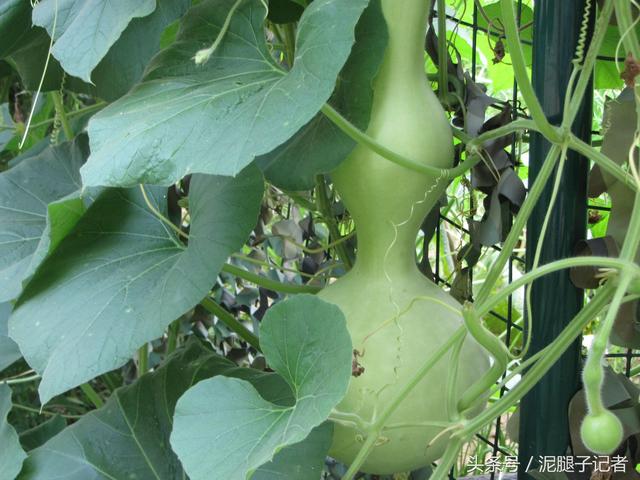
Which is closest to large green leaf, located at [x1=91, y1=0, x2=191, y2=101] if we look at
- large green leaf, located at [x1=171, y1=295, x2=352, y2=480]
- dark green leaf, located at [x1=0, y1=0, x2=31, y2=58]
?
dark green leaf, located at [x1=0, y1=0, x2=31, y2=58]

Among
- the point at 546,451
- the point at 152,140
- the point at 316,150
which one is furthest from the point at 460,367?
the point at 152,140

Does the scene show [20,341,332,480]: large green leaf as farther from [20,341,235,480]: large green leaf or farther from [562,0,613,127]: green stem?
[562,0,613,127]: green stem

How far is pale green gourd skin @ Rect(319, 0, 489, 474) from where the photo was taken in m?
0.75

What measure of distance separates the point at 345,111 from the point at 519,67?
0.18 m

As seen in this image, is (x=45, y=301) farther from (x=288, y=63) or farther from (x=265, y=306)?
(x=265, y=306)

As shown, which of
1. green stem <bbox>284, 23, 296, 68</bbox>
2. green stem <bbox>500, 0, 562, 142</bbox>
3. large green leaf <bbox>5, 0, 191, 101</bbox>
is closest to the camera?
green stem <bbox>500, 0, 562, 142</bbox>

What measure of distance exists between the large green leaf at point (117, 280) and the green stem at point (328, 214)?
17 centimetres

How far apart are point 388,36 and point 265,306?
0.66 meters

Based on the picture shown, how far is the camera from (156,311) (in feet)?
2.38

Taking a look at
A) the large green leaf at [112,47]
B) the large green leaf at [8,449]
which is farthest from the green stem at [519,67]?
the large green leaf at [8,449]

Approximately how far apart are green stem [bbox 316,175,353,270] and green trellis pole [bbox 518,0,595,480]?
0.26m

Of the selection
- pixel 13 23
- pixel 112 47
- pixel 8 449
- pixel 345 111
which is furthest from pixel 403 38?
pixel 8 449

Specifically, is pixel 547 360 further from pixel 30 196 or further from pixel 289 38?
pixel 30 196

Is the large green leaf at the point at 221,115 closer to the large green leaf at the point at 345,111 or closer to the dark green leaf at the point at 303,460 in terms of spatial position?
the large green leaf at the point at 345,111
